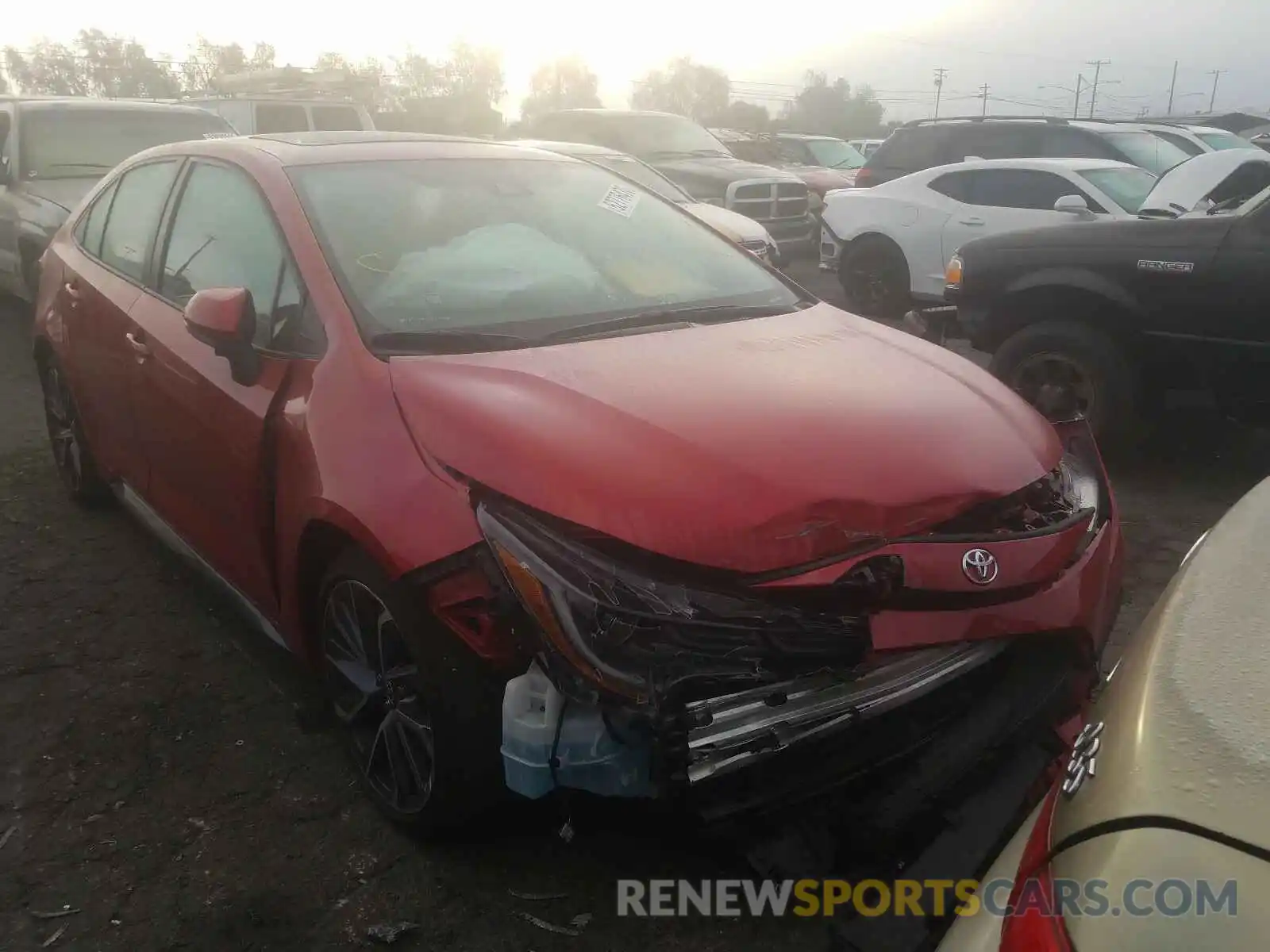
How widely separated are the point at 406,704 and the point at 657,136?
37.1ft

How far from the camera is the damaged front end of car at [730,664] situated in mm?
2008

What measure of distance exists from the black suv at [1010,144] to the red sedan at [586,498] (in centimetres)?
859

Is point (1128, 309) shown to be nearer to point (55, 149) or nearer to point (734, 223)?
point (734, 223)

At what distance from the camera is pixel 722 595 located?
2039 mm

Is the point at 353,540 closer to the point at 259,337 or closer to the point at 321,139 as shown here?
the point at 259,337

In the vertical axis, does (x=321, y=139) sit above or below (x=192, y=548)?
above

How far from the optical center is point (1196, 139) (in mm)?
12570

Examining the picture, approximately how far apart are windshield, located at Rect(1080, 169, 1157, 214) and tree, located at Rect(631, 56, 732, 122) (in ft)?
238

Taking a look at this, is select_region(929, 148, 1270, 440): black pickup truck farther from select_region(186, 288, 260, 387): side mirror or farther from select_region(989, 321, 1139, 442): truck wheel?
select_region(186, 288, 260, 387): side mirror

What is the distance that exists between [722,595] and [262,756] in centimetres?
164

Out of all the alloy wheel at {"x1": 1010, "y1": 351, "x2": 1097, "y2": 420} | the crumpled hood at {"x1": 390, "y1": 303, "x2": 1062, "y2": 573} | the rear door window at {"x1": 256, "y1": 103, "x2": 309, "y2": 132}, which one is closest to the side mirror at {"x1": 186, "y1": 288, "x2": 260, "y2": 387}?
the crumpled hood at {"x1": 390, "y1": 303, "x2": 1062, "y2": 573}

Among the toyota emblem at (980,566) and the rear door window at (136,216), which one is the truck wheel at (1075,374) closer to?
the toyota emblem at (980,566)

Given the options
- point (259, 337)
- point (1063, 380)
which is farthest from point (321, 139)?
point (1063, 380)

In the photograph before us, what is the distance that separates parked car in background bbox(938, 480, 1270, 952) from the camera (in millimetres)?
1042
